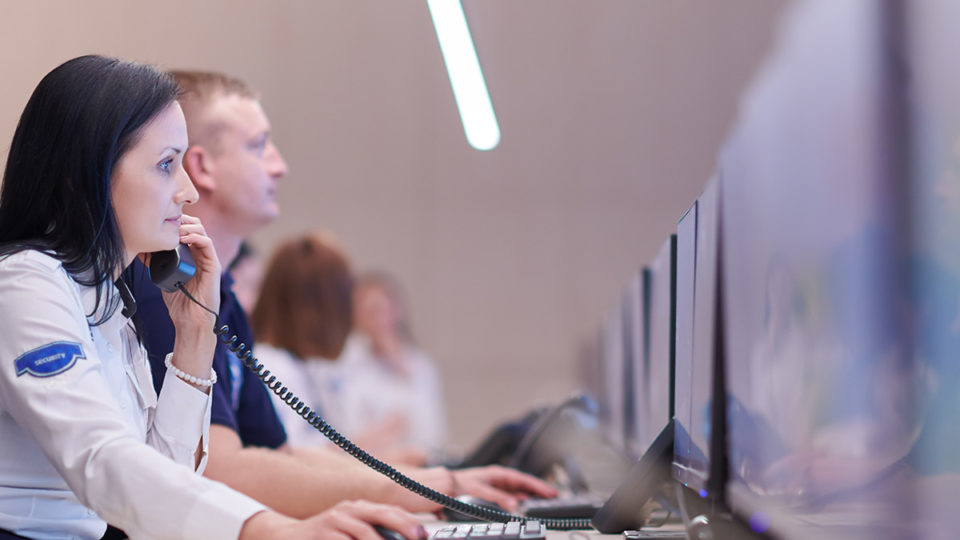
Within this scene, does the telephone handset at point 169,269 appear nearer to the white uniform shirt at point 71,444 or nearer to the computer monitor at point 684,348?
the white uniform shirt at point 71,444

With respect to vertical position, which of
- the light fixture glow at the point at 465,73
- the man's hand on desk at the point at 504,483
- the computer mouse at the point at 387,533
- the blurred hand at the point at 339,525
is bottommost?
the man's hand on desk at the point at 504,483

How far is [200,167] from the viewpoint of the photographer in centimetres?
145

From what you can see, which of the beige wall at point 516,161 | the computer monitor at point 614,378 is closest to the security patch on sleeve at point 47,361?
the computer monitor at point 614,378

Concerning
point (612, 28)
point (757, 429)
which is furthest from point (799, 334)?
point (612, 28)

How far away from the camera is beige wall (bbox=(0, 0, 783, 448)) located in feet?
13.0

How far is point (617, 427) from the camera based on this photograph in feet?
7.04

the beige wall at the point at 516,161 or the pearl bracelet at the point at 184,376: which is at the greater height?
the beige wall at the point at 516,161

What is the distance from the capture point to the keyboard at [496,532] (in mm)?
876

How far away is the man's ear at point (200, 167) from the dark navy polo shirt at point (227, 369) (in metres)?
0.16

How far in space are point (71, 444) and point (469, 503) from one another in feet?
1.79

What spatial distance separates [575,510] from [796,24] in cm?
303

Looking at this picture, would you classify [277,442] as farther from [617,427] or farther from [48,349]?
[617,427]

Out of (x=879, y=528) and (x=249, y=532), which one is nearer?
(x=879, y=528)

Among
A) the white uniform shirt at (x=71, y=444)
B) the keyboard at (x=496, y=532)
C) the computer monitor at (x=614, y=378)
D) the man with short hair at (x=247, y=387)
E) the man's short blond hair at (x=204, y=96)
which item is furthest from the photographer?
the computer monitor at (x=614, y=378)
